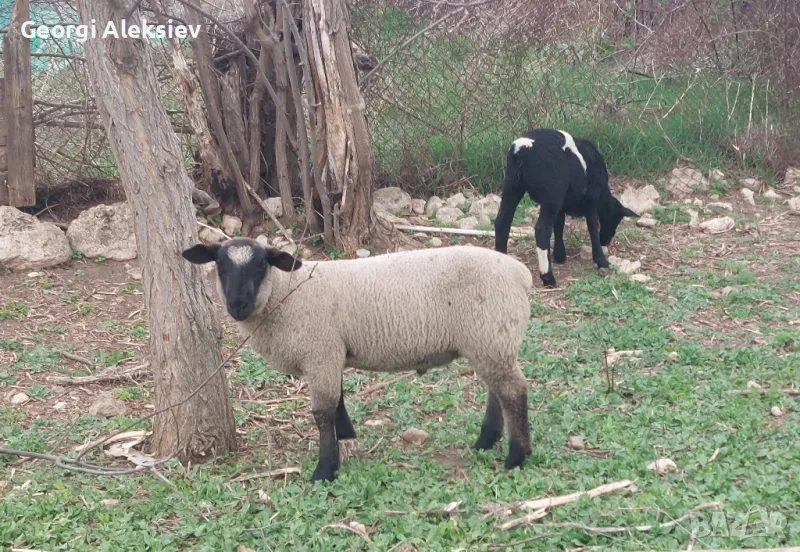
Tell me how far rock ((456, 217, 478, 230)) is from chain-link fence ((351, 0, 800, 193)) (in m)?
0.93

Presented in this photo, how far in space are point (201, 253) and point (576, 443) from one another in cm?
251

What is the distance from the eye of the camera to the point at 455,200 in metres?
10.8

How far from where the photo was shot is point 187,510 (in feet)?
15.2

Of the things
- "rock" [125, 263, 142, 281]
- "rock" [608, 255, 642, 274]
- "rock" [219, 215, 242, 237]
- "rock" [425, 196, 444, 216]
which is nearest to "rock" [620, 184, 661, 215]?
"rock" [608, 255, 642, 274]

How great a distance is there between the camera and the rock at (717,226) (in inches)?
400

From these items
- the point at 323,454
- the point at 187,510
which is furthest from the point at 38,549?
the point at 323,454

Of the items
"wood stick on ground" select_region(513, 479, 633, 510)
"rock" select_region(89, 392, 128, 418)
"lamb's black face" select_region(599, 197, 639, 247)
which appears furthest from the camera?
"lamb's black face" select_region(599, 197, 639, 247)

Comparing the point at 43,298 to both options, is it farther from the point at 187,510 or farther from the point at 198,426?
the point at 187,510

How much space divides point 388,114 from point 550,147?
271 cm

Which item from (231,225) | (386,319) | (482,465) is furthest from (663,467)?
(231,225)

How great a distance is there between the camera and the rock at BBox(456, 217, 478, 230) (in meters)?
10.2

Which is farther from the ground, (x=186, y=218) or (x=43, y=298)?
(x=186, y=218)

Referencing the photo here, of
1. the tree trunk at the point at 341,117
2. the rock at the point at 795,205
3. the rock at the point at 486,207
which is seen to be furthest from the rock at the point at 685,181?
the tree trunk at the point at 341,117

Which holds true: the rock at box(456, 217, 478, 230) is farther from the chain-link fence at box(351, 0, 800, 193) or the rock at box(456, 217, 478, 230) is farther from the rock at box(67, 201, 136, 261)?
the rock at box(67, 201, 136, 261)
